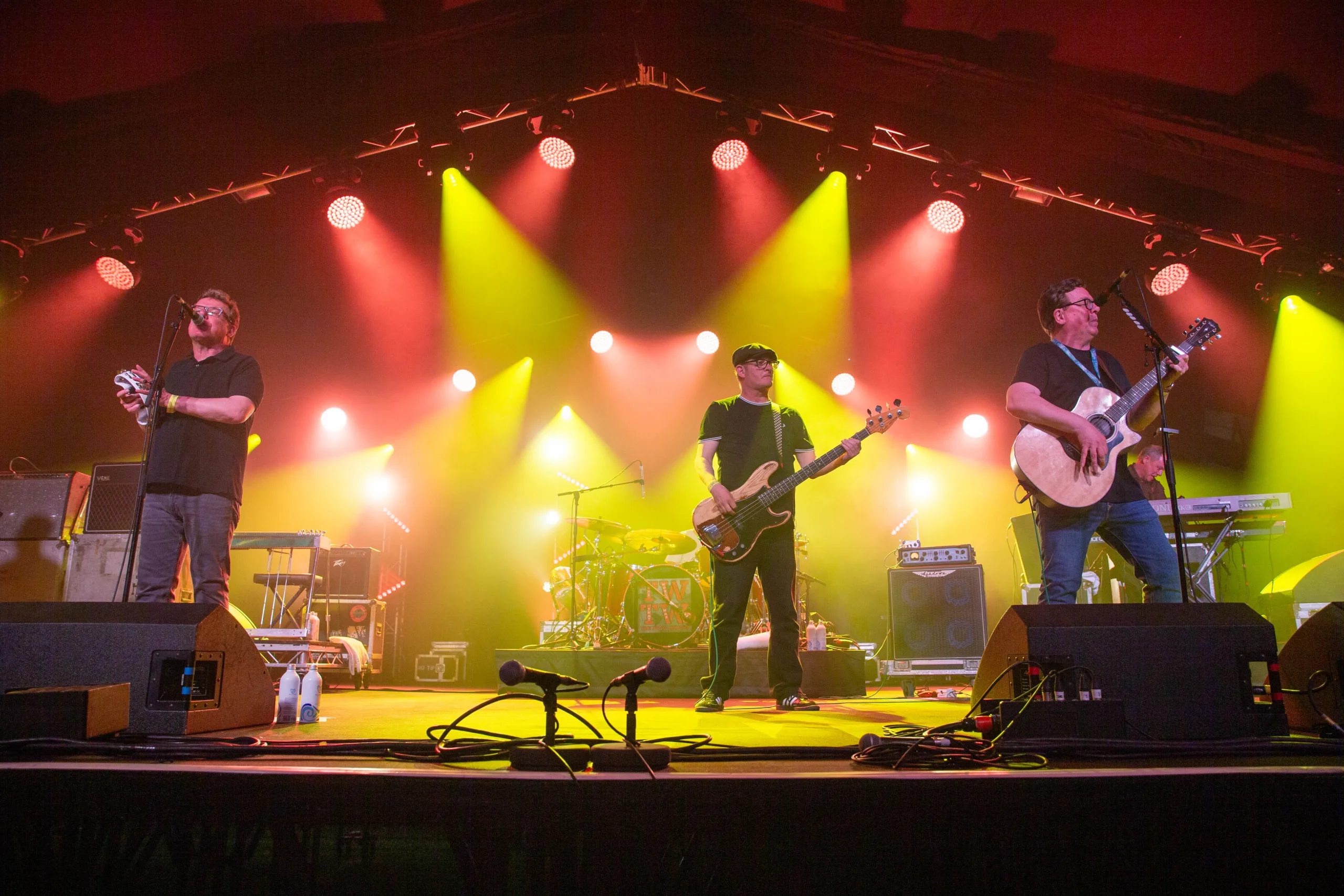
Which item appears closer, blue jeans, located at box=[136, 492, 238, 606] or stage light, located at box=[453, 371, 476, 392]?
blue jeans, located at box=[136, 492, 238, 606]

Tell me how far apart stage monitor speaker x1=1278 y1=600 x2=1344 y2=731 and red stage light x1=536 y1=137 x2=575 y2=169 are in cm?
745

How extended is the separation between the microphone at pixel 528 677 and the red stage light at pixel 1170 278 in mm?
8078

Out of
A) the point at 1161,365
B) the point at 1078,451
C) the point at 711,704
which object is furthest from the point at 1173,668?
the point at 711,704

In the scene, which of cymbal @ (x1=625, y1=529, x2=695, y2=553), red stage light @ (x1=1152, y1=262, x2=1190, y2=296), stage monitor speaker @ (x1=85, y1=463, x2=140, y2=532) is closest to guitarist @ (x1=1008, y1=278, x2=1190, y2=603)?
cymbal @ (x1=625, y1=529, x2=695, y2=553)

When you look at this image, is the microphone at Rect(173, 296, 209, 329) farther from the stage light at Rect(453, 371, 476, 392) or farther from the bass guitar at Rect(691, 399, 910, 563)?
the stage light at Rect(453, 371, 476, 392)

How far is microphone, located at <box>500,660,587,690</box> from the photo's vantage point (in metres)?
1.73

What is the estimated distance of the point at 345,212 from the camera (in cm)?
805

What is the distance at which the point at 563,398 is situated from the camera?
1110cm

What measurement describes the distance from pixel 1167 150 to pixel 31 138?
9.02 metres

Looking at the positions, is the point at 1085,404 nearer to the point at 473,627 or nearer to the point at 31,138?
the point at 31,138

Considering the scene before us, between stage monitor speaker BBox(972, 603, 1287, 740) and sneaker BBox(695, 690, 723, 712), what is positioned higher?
stage monitor speaker BBox(972, 603, 1287, 740)

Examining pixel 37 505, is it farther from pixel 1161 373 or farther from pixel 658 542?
pixel 1161 373

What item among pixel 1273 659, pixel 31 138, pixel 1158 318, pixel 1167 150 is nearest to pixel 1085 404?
pixel 1273 659

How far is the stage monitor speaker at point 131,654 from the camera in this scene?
8.36ft
